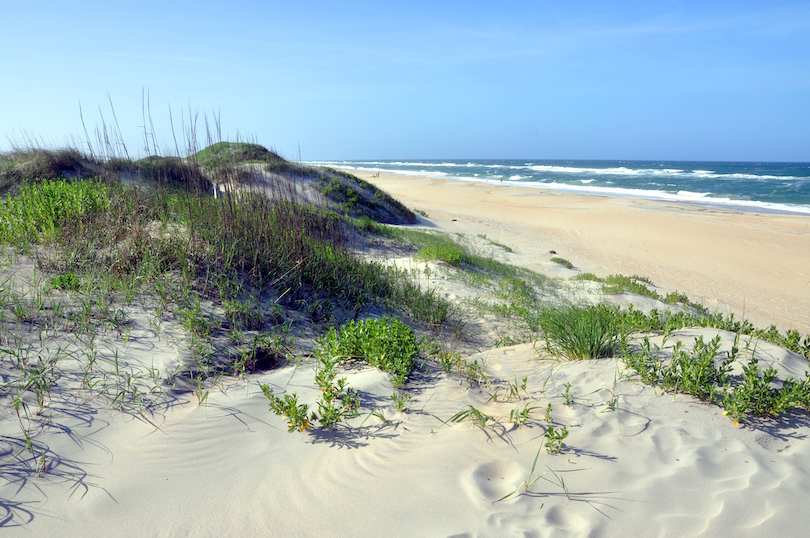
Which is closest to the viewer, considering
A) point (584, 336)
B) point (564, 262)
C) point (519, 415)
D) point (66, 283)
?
point (519, 415)

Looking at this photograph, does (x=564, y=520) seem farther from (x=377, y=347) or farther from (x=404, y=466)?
(x=377, y=347)

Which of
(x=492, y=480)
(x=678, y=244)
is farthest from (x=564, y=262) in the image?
(x=492, y=480)

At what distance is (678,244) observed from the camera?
615 inches

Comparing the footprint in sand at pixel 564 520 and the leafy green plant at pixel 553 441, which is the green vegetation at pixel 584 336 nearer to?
→ the leafy green plant at pixel 553 441

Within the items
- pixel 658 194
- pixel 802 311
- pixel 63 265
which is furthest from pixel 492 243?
pixel 658 194

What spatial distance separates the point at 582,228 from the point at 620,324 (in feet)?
54.0

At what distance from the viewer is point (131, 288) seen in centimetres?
405

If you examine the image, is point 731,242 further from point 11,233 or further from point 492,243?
point 11,233

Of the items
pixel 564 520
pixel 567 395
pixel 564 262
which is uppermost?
pixel 567 395

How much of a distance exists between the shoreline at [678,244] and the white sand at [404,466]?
235 inches

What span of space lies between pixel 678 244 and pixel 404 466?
652 inches

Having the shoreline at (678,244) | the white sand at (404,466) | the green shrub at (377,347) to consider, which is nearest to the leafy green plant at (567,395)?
the white sand at (404,466)

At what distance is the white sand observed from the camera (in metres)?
2.05

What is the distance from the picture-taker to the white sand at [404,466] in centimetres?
205
